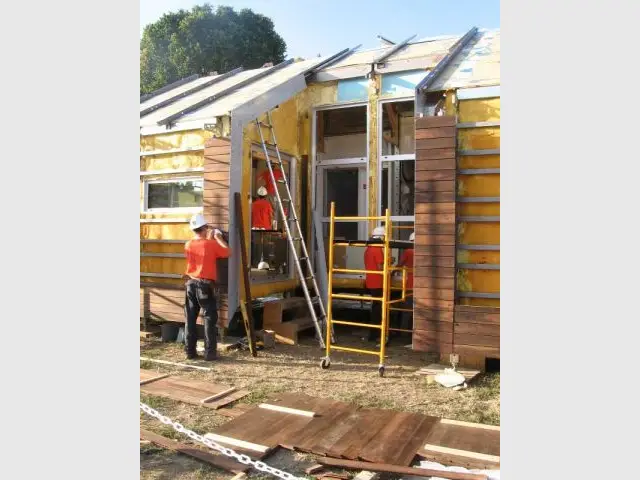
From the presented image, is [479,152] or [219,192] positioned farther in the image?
[219,192]

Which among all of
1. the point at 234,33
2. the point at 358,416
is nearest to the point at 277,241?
the point at 358,416

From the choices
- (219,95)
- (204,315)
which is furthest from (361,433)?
(219,95)

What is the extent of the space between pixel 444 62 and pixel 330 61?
272 cm

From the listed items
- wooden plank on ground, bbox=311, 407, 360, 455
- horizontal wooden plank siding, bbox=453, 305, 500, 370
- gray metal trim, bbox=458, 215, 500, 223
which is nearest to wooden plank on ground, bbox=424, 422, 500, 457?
wooden plank on ground, bbox=311, 407, 360, 455

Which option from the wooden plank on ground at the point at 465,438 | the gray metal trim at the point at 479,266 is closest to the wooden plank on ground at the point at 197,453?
the wooden plank on ground at the point at 465,438

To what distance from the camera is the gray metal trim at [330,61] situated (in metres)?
10.0

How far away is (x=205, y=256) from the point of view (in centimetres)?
760

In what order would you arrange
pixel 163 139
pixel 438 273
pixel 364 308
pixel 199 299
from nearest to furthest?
1. pixel 438 273
2. pixel 199 299
3. pixel 163 139
4. pixel 364 308

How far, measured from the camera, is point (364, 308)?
33.0ft

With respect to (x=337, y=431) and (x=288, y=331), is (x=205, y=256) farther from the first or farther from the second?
(x=337, y=431)

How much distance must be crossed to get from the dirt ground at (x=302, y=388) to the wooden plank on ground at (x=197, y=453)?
0.16 ft

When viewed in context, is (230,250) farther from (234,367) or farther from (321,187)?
(321,187)

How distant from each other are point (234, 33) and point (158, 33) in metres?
4.17

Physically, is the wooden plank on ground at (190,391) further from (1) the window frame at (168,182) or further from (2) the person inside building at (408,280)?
(2) the person inside building at (408,280)
